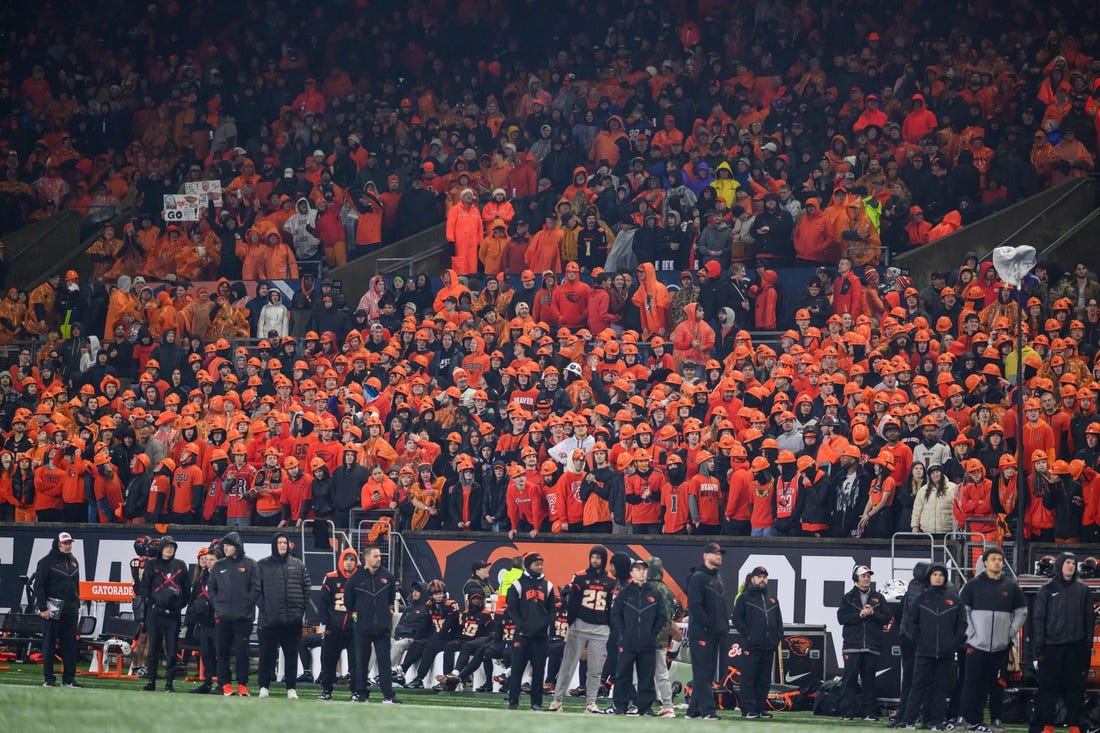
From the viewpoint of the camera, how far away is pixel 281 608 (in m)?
21.3

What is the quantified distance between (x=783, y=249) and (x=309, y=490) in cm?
851

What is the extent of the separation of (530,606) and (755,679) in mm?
2543

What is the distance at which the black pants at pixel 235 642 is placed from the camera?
70.3 feet

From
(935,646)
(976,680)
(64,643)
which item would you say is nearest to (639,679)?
(935,646)

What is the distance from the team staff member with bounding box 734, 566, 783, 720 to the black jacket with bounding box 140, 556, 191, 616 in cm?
680

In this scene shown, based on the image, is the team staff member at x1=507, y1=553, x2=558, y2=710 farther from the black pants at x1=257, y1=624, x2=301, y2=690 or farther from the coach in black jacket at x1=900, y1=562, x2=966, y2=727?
the coach in black jacket at x1=900, y1=562, x2=966, y2=727

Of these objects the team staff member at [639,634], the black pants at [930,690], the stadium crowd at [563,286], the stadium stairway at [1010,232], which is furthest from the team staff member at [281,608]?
the stadium stairway at [1010,232]

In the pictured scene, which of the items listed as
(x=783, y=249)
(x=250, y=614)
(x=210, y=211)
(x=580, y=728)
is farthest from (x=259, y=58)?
(x=580, y=728)

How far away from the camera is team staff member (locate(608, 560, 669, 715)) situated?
20.1 m

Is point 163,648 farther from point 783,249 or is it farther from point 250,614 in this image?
point 783,249

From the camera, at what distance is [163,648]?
2486 cm

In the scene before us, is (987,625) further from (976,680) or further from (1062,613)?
(1062,613)

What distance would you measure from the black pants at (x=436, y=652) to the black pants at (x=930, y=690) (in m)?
6.34

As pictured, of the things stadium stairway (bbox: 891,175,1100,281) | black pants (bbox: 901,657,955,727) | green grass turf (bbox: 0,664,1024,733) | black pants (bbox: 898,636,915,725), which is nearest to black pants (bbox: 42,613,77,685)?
green grass turf (bbox: 0,664,1024,733)
